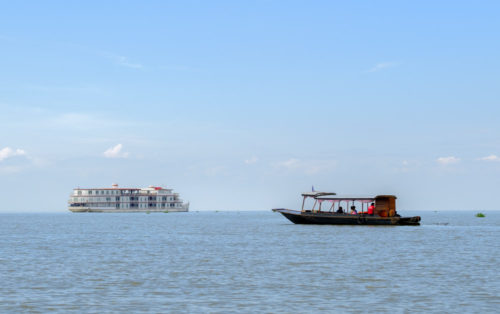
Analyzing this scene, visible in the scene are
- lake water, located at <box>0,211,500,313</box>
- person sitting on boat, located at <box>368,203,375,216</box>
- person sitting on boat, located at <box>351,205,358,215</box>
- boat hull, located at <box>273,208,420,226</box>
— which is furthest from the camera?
person sitting on boat, located at <box>368,203,375,216</box>

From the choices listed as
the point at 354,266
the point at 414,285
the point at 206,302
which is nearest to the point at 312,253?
the point at 354,266

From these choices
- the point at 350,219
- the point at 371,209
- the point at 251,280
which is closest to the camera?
the point at 251,280

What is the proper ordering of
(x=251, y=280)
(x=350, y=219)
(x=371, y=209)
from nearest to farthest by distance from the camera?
(x=251, y=280) < (x=350, y=219) < (x=371, y=209)

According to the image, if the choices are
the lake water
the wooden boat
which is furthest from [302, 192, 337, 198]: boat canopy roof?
the lake water

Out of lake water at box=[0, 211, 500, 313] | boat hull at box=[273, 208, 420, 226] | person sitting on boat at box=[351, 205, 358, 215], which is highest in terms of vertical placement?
person sitting on boat at box=[351, 205, 358, 215]

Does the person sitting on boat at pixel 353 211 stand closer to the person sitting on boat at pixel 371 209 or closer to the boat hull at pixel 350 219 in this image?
the boat hull at pixel 350 219

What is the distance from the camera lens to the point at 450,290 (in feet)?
82.3

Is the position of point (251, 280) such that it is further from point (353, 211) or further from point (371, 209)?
point (371, 209)

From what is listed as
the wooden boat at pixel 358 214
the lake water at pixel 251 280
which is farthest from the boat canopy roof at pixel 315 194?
the lake water at pixel 251 280

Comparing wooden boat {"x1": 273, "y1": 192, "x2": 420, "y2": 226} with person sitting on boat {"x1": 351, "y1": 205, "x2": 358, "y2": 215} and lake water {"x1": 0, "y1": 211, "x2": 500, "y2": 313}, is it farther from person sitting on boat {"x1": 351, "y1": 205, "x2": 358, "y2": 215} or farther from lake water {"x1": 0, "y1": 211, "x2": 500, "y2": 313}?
lake water {"x1": 0, "y1": 211, "x2": 500, "y2": 313}

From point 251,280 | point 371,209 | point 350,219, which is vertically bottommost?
point 251,280

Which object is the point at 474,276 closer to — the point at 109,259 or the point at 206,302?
the point at 206,302

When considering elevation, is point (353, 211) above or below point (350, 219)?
above

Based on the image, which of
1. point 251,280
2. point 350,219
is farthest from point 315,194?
point 251,280
